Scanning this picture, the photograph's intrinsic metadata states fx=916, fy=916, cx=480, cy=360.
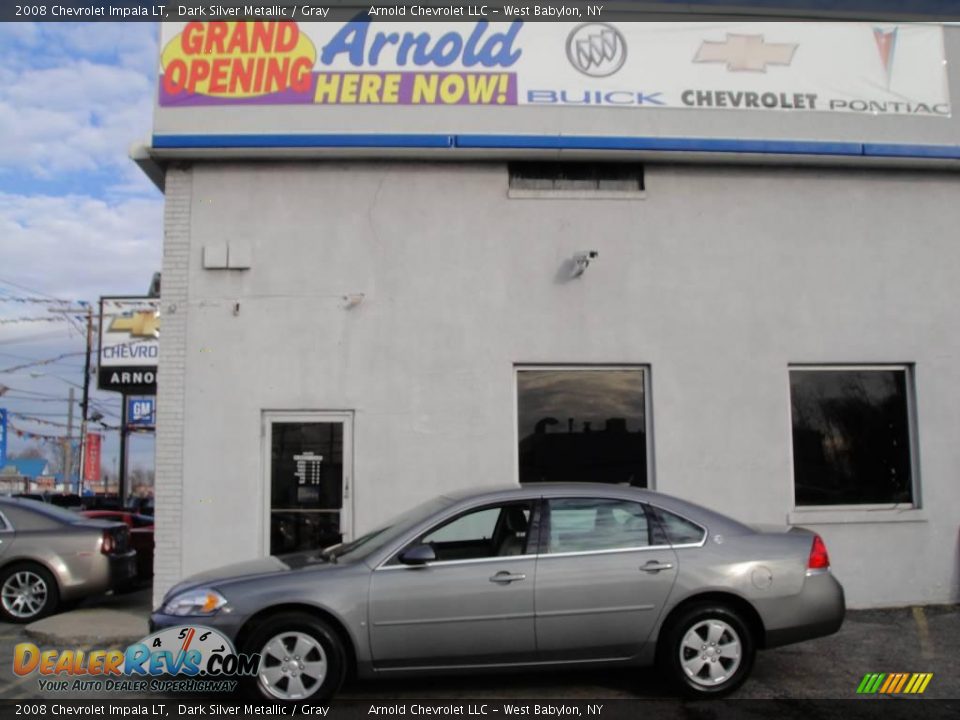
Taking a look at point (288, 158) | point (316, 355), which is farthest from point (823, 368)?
point (288, 158)

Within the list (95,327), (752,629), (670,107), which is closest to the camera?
(752,629)

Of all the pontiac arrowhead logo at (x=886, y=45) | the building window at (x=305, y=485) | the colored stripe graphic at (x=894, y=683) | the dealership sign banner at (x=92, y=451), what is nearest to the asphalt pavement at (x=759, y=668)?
the colored stripe graphic at (x=894, y=683)

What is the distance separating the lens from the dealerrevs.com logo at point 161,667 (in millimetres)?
5914

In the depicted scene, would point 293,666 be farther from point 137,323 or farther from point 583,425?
point 137,323

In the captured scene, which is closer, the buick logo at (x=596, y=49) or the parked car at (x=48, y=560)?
→ the parked car at (x=48, y=560)

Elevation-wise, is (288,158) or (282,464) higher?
(288,158)

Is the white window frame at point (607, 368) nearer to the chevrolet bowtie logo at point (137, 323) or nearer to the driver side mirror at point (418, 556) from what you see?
the driver side mirror at point (418, 556)

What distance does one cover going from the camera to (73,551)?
10008 mm

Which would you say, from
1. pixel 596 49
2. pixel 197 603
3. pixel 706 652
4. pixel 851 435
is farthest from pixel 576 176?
pixel 197 603

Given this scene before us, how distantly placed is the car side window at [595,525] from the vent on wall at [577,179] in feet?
14.0

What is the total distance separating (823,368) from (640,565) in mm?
4674

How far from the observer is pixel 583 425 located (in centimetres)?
959

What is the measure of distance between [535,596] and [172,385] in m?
4.92

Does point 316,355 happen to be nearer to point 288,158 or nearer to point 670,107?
point 288,158
